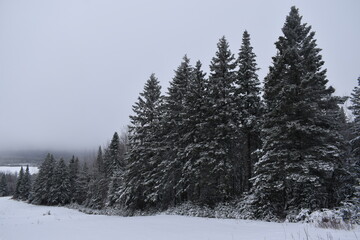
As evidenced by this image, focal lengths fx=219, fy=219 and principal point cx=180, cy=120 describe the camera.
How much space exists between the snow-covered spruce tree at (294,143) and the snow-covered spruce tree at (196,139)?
203 inches

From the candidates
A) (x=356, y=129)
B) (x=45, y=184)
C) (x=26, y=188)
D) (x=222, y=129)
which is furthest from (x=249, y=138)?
(x=26, y=188)

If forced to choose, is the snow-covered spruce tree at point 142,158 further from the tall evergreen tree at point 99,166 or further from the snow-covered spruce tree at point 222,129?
the tall evergreen tree at point 99,166

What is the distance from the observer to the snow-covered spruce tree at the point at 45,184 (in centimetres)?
6053

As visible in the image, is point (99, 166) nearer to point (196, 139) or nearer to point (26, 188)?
point (196, 139)

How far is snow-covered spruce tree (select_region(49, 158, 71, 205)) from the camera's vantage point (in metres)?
58.9

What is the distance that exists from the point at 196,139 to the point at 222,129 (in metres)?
2.81

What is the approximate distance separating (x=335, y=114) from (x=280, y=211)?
7414mm

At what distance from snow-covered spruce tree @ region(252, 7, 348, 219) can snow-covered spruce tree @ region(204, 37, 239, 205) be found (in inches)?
151

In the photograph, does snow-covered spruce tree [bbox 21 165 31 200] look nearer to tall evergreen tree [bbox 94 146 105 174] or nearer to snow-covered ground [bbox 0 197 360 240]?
tall evergreen tree [bbox 94 146 105 174]

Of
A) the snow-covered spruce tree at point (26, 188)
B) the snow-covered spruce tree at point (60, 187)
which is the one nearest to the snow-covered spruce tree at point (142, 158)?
the snow-covered spruce tree at point (60, 187)

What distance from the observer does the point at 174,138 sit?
893 inches

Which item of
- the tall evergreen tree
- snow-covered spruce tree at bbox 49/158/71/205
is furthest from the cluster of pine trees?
the tall evergreen tree

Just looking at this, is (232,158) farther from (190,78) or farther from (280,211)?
(190,78)

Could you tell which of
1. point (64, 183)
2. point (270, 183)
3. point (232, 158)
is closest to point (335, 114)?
point (270, 183)
